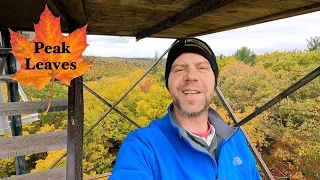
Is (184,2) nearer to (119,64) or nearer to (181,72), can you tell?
(181,72)

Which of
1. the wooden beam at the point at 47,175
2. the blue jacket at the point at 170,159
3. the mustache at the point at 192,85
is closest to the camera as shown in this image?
the blue jacket at the point at 170,159

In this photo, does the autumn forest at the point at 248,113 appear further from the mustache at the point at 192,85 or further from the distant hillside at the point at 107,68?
the mustache at the point at 192,85

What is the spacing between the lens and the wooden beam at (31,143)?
2326 mm

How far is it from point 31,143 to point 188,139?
1.62m

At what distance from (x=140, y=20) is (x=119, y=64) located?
65.8 ft

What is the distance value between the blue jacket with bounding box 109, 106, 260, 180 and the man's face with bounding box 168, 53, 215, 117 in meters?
0.14

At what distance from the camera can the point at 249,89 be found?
599 inches

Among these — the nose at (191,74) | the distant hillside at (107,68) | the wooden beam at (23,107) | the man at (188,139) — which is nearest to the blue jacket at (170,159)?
the man at (188,139)

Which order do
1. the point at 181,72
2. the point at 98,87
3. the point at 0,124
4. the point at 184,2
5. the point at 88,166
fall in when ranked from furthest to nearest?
the point at 98,87, the point at 88,166, the point at 0,124, the point at 184,2, the point at 181,72

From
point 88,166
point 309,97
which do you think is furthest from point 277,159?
point 88,166

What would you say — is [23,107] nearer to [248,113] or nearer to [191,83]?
[191,83]

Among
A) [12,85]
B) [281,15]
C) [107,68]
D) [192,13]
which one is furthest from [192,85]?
[107,68]

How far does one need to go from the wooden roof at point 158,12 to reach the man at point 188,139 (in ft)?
1.49

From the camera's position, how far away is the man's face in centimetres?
177
